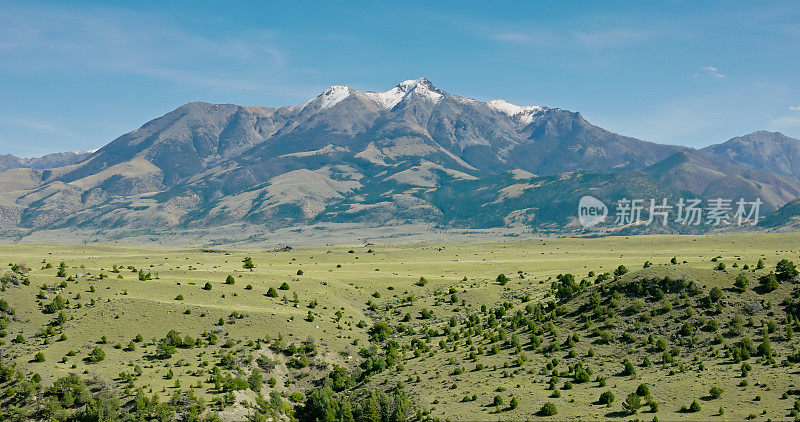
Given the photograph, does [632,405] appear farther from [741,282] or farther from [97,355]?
[97,355]

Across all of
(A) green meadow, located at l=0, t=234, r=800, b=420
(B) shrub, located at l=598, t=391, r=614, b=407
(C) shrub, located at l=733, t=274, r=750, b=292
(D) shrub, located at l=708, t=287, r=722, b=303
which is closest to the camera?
(B) shrub, located at l=598, t=391, r=614, b=407

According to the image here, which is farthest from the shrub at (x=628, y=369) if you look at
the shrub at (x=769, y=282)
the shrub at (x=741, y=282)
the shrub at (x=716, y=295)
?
the shrub at (x=769, y=282)

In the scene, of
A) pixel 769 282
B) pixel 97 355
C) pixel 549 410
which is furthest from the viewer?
pixel 769 282

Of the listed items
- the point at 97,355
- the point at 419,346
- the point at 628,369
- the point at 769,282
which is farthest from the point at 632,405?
the point at 97,355

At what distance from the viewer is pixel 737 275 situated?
94.2 meters

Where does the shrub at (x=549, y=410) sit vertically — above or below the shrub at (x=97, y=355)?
below

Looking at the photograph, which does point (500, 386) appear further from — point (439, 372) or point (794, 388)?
point (794, 388)

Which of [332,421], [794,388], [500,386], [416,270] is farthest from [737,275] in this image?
[416,270]

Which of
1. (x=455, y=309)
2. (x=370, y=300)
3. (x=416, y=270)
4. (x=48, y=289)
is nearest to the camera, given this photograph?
(x=48, y=289)

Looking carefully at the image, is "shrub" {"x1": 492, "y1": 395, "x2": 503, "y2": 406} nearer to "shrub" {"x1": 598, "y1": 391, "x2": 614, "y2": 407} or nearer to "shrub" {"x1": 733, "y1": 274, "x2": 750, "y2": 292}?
"shrub" {"x1": 598, "y1": 391, "x2": 614, "y2": 407}

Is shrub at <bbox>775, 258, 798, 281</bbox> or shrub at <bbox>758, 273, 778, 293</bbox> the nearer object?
shrub at <bbox>758, 273, 778, 293</bbox>

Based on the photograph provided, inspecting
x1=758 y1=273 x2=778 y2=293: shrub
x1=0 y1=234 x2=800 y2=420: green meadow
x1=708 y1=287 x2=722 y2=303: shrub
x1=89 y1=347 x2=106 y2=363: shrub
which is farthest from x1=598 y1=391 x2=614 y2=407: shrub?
x1=89 y1=347 x2=106 y2=363: shrub

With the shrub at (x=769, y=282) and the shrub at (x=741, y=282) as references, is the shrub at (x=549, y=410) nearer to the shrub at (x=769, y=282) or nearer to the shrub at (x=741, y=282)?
the shrub at (x=741, y=282)

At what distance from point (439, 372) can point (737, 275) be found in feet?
169
